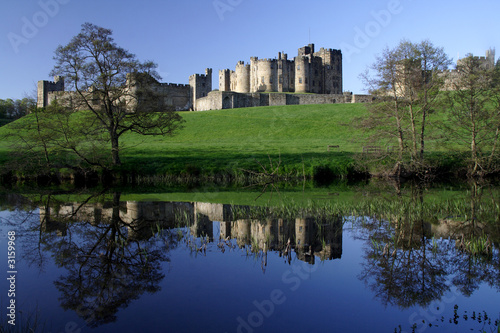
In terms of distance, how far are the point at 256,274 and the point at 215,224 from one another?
4.49m

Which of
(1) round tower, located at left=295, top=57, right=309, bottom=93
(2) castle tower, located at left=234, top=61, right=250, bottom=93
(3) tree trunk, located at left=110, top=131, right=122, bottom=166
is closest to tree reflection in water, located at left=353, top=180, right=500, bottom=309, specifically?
(3) tree trunk, located at left=110, top=131, right=122, bottom=166

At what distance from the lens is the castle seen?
64.6m

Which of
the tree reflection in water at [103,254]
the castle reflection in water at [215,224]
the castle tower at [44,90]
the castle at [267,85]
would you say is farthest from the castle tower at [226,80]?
the tree reflection in water at [103,254]

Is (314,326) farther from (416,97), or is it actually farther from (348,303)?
(416,97)

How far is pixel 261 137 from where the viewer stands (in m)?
39.9

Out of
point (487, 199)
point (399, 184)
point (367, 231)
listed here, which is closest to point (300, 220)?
point (367, 231)

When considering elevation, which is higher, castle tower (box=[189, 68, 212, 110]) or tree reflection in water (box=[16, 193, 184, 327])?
castle tower (box=[189, 68, 212, 110])

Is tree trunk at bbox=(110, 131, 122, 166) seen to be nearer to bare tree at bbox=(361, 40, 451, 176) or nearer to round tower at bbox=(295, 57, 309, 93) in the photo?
bare tree at bbox=(361, 40, 451, 176)

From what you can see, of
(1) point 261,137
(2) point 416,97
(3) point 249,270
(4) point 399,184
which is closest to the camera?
(3) point 249,270

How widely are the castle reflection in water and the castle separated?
Answer: 159 ft

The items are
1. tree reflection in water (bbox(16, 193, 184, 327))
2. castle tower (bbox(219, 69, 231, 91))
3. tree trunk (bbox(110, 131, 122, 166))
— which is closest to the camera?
tree reflection in water (bbox(16, 193, 184, 327))

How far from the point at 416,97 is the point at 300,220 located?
14594 mm

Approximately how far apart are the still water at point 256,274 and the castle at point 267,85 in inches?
2063

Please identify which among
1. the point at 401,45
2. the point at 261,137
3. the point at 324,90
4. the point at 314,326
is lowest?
the point at 314,326
